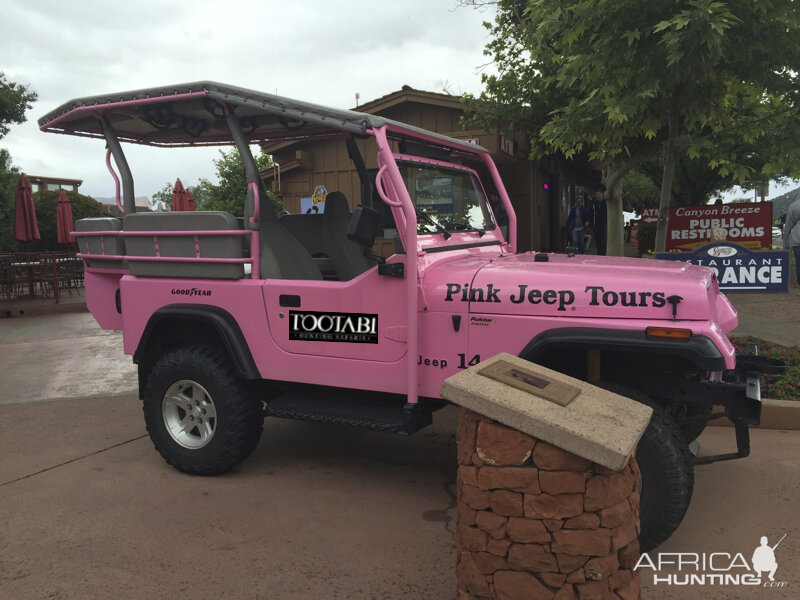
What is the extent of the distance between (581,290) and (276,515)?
207cm

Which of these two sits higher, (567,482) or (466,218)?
(466,218)

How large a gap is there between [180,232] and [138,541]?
182 cm

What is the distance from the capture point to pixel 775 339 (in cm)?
644

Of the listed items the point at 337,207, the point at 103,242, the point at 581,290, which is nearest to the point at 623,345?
the point at 581,290

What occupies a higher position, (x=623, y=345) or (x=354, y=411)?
(x=623, y=345)

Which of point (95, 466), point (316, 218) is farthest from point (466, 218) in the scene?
point (95, 466)

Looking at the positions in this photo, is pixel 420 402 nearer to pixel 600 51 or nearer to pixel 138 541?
pixel 138 541

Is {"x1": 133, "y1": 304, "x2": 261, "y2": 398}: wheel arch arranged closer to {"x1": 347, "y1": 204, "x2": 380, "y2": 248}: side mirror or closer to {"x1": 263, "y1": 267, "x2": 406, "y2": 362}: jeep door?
{"x1": 263, "y1": 267, "x2": 406, "y2": 362}: jeep door

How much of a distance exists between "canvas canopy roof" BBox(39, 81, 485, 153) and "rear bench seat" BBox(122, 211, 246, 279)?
0.69 m

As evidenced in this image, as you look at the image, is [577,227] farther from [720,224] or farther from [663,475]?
[663,475]

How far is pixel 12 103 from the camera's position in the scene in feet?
51.4

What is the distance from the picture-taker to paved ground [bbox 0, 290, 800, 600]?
112 inches

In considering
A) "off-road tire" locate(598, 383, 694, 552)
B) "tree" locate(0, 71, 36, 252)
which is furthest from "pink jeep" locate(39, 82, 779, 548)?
"tree" locate(0, 71, 36, 252)

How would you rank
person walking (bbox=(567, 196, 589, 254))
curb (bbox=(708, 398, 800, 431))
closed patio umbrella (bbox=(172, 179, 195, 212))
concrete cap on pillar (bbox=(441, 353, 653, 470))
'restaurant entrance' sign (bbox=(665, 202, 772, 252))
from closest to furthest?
1. concrete cap on pillar (bbox=(441, 353, 653, 470))
2. curb (bbox=(708, 398, 800, 431))
3. closed patio umbrella (bbox=(172, 179, 195, 212))
4. 'restaurant entrance' sign (bbox=(665, 202, 772, 252))
5. person walking (bbox=(567, 196, 589, 254))
